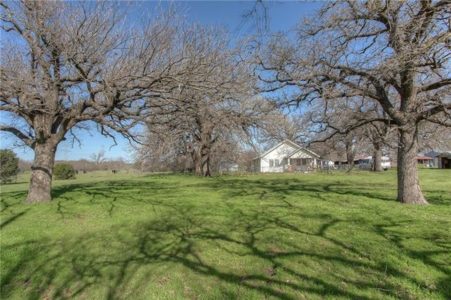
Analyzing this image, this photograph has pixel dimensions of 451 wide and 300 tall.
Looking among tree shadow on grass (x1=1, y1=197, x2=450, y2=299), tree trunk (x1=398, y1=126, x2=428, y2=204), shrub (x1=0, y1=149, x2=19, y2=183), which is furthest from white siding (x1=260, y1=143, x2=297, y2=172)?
tree shadow on grass (x1=1, y1=197, x2=450, y2=299)

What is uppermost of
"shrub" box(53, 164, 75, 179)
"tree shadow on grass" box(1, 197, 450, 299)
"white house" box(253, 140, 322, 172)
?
"white house" box(253, 140, 322, 172)

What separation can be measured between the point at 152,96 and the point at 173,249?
6354 millimetres

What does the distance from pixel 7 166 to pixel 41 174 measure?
26.7m

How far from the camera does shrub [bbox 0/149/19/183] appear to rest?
3269 centimetres

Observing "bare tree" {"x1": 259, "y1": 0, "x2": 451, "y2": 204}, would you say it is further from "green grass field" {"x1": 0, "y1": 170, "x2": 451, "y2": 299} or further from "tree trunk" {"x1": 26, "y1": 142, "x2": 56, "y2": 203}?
"tree trunk" {"x1": 26, "y1": 142, "x2": 56, "y2": 203}

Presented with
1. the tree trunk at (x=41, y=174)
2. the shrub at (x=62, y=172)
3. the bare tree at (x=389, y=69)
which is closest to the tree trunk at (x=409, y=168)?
the bare tree at (x=389, y=69)

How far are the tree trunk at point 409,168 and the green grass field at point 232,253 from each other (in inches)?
26.6

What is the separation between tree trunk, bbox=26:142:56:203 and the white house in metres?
37.9

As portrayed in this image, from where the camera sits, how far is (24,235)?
729 cm

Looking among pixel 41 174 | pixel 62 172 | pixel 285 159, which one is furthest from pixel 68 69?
pixel 285 159

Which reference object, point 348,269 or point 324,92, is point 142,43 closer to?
point 324,92

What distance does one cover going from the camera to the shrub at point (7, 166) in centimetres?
3269

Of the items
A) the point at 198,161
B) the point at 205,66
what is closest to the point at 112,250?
the point at 205,66

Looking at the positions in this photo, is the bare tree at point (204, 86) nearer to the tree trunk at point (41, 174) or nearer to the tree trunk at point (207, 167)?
the tree trunk at point (41, 174)
